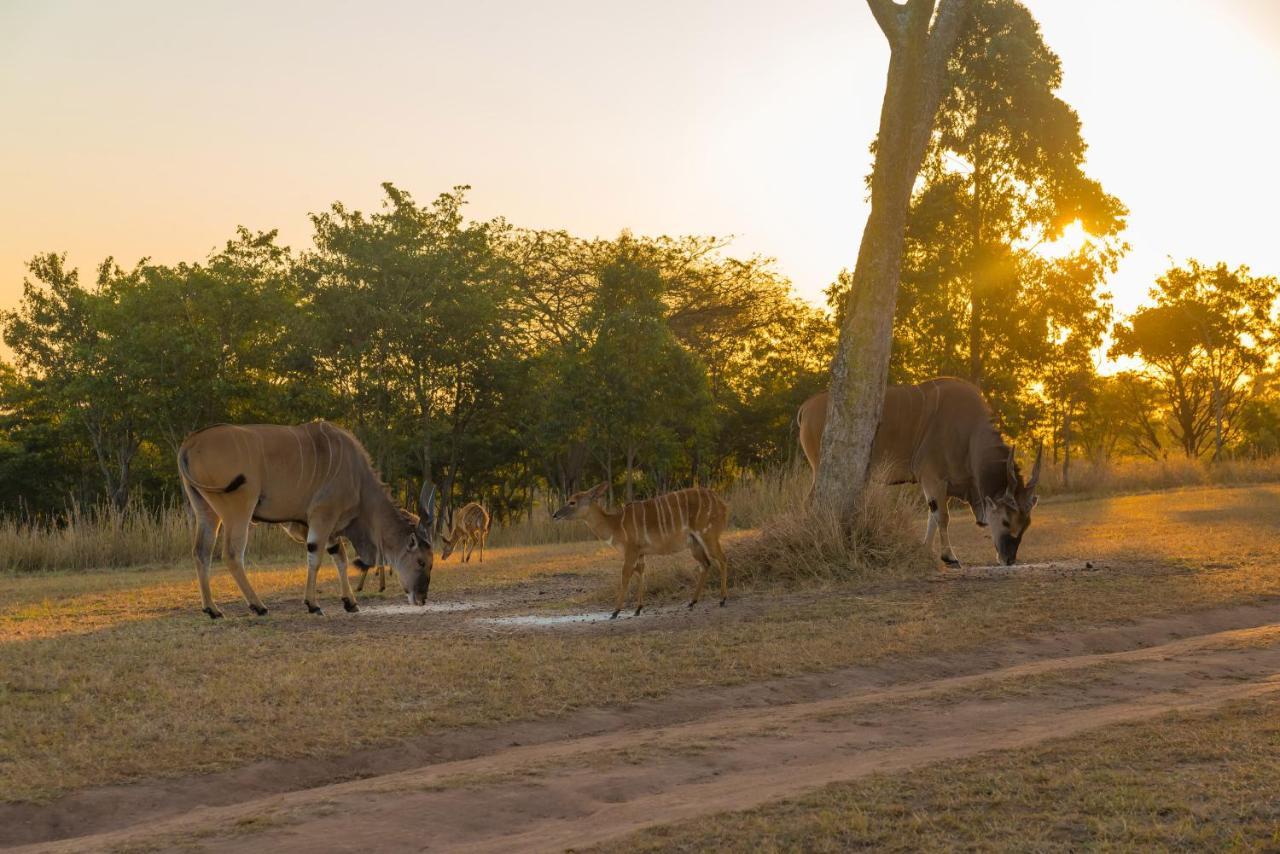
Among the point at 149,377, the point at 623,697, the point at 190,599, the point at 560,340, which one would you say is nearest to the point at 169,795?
the point at 623,697

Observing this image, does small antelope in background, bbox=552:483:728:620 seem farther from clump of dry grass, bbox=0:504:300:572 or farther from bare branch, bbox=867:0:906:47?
clump of dry grass, bbox=0:504:300:572

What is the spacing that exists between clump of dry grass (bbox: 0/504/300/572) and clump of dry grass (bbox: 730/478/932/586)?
34.5 ft

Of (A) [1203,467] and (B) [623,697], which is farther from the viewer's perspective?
(A) [1203,467]

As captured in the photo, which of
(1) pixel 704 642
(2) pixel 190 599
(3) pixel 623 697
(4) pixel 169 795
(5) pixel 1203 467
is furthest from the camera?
(5) pixel 1203 467

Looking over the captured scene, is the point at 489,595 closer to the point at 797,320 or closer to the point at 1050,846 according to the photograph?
the point at 1050,846

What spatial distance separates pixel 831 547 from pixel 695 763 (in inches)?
298

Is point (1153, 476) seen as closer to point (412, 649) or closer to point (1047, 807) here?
point (412, 649)

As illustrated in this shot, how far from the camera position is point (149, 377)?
32750 millimetres

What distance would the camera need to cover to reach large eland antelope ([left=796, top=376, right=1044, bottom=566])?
1568cm

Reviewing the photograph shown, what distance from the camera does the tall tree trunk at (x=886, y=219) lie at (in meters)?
15.4

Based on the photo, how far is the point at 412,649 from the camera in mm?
10188

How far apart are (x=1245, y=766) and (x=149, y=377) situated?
30.5 m

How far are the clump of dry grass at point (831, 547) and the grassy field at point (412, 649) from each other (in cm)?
37

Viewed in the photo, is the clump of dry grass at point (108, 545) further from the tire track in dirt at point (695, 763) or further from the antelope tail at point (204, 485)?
the tire track in dirt at point (695, 763)
